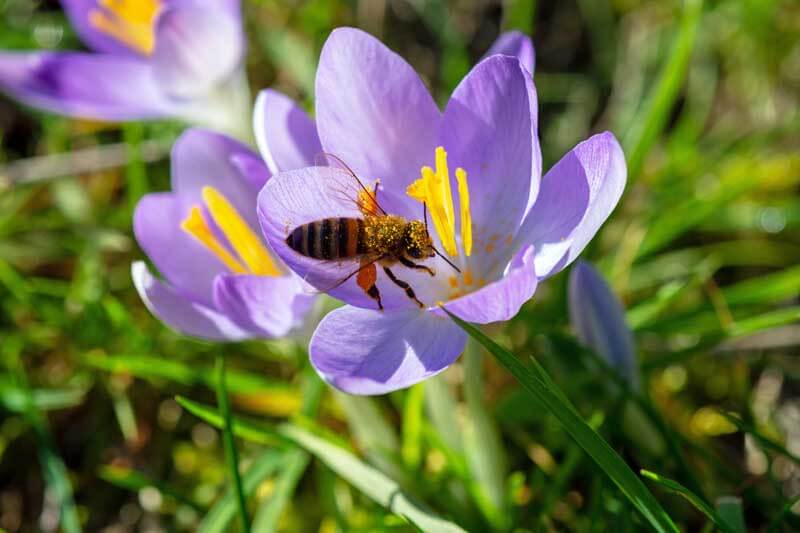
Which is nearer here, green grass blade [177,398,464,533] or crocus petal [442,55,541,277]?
crocus petal [442,55,541,277]

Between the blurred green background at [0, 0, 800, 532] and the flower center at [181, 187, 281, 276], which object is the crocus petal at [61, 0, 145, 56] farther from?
the flower center at [181, 187, 281, 276]

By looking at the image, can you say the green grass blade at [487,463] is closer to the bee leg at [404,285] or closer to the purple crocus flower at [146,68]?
the bee leg at [404,285]

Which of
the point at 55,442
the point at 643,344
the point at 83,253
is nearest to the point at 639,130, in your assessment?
the point at 643,344

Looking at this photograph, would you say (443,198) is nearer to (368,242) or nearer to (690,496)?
(368,242)

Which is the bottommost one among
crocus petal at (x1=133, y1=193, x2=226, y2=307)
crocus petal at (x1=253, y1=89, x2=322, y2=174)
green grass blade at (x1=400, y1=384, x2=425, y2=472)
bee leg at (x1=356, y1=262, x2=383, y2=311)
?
green grass blade at (x1=400, y1=384, x2=425, y2=472)

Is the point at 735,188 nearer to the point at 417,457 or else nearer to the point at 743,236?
the point at 743,236

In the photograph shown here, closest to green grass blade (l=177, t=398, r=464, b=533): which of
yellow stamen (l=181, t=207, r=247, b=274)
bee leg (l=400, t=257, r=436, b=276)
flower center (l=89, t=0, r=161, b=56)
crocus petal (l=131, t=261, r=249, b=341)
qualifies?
crocus petal (l=131, t=261, r=249, b=341)

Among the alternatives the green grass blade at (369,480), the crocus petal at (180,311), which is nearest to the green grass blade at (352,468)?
the green grass blade at (369,480)

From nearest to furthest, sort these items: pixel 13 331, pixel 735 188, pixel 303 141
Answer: pixel 303 141
pixel 735 188
pixel 13 331
